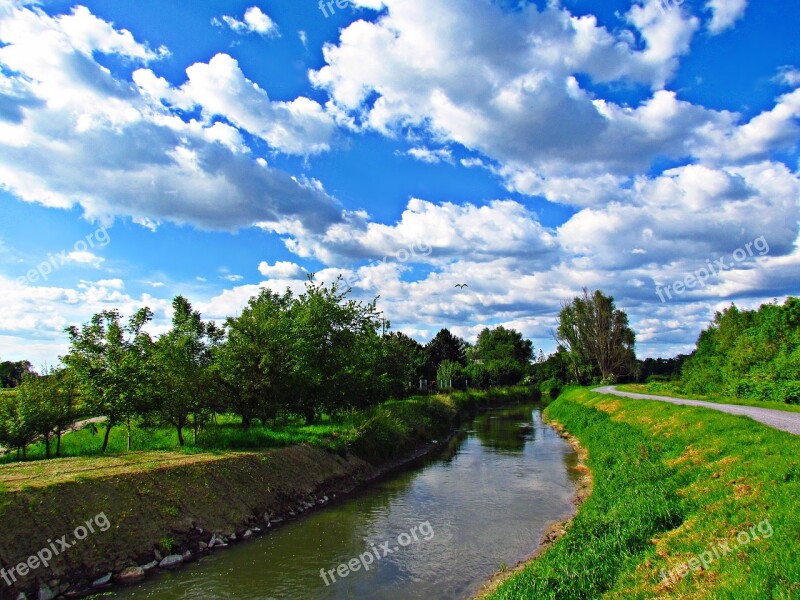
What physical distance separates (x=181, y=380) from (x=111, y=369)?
2713 mm

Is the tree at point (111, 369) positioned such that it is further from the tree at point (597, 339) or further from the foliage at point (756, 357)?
the tree at point (597, 339)

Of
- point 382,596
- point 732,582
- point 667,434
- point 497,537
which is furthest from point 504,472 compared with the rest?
point 732,582

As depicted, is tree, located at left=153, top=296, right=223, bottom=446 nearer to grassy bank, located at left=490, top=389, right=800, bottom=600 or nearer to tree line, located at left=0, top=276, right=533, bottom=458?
tree line, located at left=0, top=276, right=533, bottom=458

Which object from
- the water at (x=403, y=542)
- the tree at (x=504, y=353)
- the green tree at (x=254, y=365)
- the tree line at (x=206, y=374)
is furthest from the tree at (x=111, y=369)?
the tree at (x=504, y=353)

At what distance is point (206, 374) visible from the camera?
2322cm

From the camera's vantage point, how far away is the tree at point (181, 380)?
2108cm

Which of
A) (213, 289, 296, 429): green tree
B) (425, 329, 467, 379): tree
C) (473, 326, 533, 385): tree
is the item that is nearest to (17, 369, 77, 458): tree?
(213, 289, 296, 429): green tree

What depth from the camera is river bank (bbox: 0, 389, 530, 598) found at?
1141cm

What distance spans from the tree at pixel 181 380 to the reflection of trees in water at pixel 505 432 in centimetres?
1955

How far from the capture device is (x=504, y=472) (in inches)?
1003

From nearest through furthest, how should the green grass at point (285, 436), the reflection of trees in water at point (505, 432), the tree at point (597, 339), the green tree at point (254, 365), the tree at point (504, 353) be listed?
the green grass at point (285, 436) → the green tree at point (254, 365) → the reflection of trees in water at point (505, 432) → the tree at point (597, 339) → the tree at point (504, 353)

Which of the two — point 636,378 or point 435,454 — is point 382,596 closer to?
point 435,454

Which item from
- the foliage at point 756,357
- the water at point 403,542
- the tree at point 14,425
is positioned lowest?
the water at point 403,542

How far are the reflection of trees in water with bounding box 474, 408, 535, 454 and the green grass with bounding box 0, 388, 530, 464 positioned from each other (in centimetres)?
495
